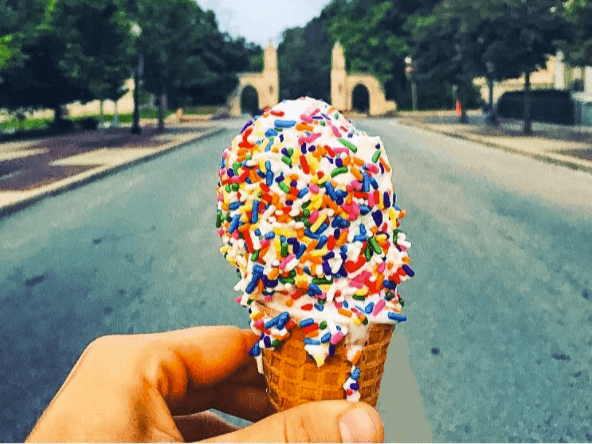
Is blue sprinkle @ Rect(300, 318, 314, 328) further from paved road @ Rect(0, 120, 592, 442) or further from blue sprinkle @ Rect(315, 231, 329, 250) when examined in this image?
paved road @ Rect(0, 120, 592, 442)

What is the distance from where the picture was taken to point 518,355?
5395 millimetres

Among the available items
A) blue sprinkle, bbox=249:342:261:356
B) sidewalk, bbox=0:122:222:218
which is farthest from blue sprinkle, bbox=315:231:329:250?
sidewalk, bbox=0:122:222:218

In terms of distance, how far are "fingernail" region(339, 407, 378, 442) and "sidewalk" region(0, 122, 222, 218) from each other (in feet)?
40.8

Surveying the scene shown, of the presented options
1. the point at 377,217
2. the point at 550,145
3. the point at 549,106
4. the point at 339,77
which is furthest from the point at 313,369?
the point at 339,77

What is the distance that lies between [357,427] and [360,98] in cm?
9759

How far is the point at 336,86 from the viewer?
3735 inches

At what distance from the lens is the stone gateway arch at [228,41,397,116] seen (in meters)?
90.0

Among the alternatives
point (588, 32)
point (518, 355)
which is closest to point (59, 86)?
point (588, 32)

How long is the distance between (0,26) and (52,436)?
74.2 ft

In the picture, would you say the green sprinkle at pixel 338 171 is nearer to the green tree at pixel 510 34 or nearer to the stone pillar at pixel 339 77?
the green tree at pixel 510 34

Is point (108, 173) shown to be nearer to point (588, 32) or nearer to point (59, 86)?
point (588, 32)

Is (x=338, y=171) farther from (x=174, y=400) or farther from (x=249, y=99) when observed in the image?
(x=249, y=99)

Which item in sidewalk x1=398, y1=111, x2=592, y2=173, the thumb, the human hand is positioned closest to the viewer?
the human hand

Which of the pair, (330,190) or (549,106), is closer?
(330,190)
